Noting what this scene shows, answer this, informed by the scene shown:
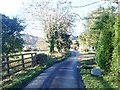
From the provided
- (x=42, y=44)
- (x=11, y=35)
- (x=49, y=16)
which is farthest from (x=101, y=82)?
(x=42, y=44)

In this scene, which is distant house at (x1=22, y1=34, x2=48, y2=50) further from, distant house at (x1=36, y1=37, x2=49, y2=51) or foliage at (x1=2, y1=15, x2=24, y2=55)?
foliage at (x1=2, y1=15, x2=24, y2=55)

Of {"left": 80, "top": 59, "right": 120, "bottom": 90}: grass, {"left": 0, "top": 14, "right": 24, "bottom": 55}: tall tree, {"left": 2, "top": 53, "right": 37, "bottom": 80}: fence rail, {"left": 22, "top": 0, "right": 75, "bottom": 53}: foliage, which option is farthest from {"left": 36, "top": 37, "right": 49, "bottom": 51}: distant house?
{"left": 80, "top": 59, "right": 120, "bottom": 90}: grass

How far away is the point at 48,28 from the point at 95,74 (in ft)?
64.7

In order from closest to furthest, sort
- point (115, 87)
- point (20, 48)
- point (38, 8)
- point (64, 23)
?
point (115, 87), point (20, 48), point (38, 8), point (64, 23)

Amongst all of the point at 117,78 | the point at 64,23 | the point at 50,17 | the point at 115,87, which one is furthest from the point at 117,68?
the point at 64,23

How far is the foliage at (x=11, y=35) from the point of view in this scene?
21.5m

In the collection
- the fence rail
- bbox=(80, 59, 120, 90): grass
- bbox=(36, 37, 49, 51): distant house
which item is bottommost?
bbox=(80, 59, 120, 90): grass

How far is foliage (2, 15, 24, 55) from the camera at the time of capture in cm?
2154

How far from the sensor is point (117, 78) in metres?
13.2

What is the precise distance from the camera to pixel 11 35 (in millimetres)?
22328

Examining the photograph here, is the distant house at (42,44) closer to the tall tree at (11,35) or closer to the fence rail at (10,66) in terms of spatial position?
the tall tree at (11,35)

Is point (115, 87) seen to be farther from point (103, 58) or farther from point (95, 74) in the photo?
point (103, 58)

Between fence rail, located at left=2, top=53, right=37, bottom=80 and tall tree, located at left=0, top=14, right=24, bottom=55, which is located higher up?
tall tree, located at left=0, top=14, right=24, bottom=55

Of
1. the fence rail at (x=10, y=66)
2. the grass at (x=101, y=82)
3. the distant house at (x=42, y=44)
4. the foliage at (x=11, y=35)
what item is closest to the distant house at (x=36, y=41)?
the distant house at (x=42, y=44)
